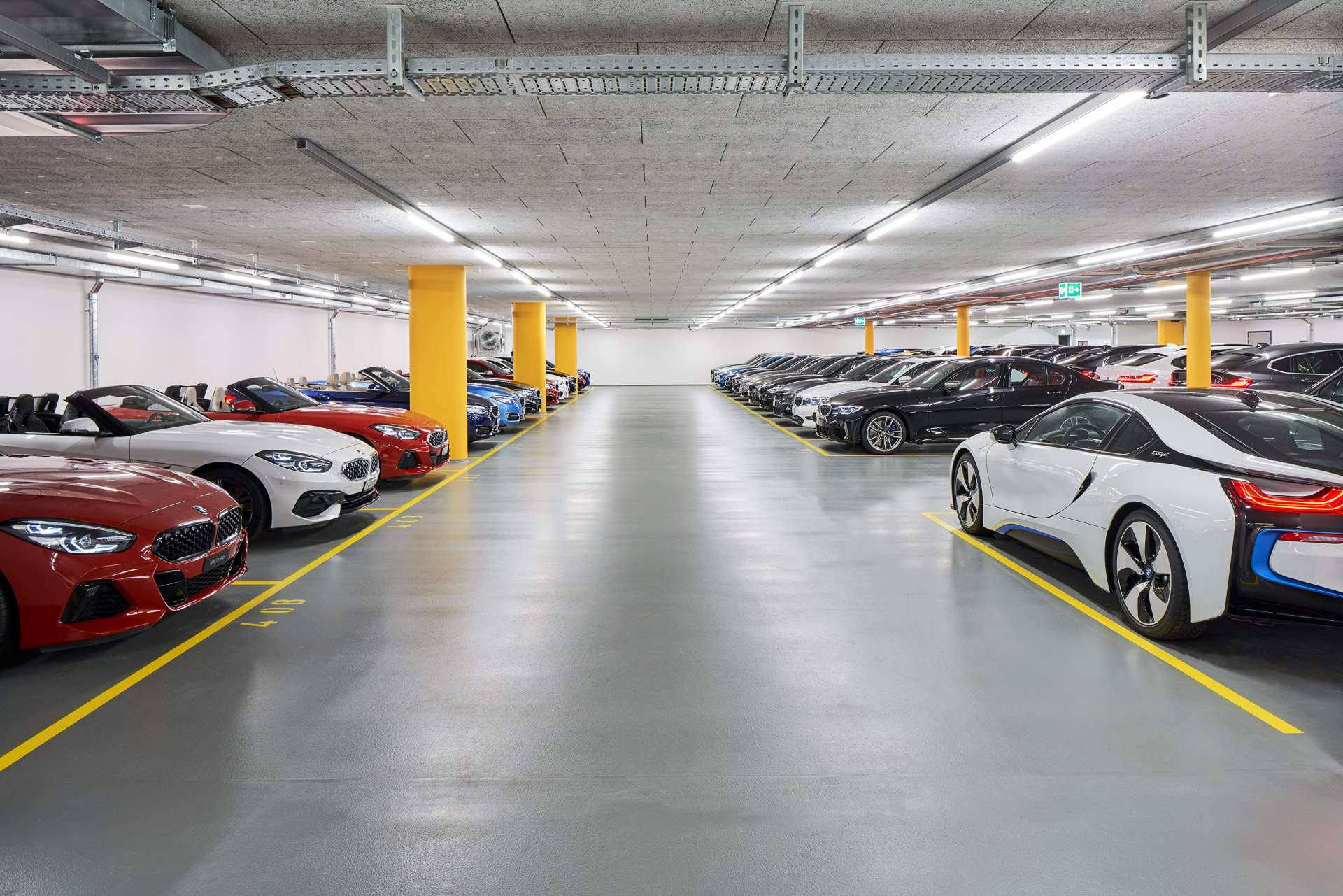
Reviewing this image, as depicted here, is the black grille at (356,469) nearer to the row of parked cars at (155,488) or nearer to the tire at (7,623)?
the row of parked cars at (155,488)

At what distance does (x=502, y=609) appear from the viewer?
510 cm

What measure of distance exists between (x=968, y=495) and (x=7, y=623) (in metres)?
6.63

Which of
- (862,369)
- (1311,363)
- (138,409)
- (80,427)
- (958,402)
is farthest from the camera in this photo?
(862,369)

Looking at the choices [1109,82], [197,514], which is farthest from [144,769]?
[1109,82]

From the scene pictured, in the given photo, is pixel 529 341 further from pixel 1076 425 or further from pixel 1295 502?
pixel 1295 502

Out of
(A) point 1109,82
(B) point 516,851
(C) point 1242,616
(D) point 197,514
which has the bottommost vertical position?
(B) point 516,851

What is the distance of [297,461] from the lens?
6902 mm

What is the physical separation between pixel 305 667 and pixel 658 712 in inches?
72.6

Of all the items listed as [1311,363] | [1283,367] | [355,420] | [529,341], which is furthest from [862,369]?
[355,420]

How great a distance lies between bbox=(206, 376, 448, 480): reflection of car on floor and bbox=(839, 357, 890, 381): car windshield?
35.4 feet

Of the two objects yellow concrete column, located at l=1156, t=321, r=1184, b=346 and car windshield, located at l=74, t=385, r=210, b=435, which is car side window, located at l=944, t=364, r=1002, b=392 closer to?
car windshield, located at l=74, t=385, r=210, b=435

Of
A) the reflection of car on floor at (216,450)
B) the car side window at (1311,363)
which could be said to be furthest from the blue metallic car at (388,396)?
the car side window at (1311,363)

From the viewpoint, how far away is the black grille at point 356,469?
7.22 meters

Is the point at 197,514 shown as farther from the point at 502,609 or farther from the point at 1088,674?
the point at 1088,674
